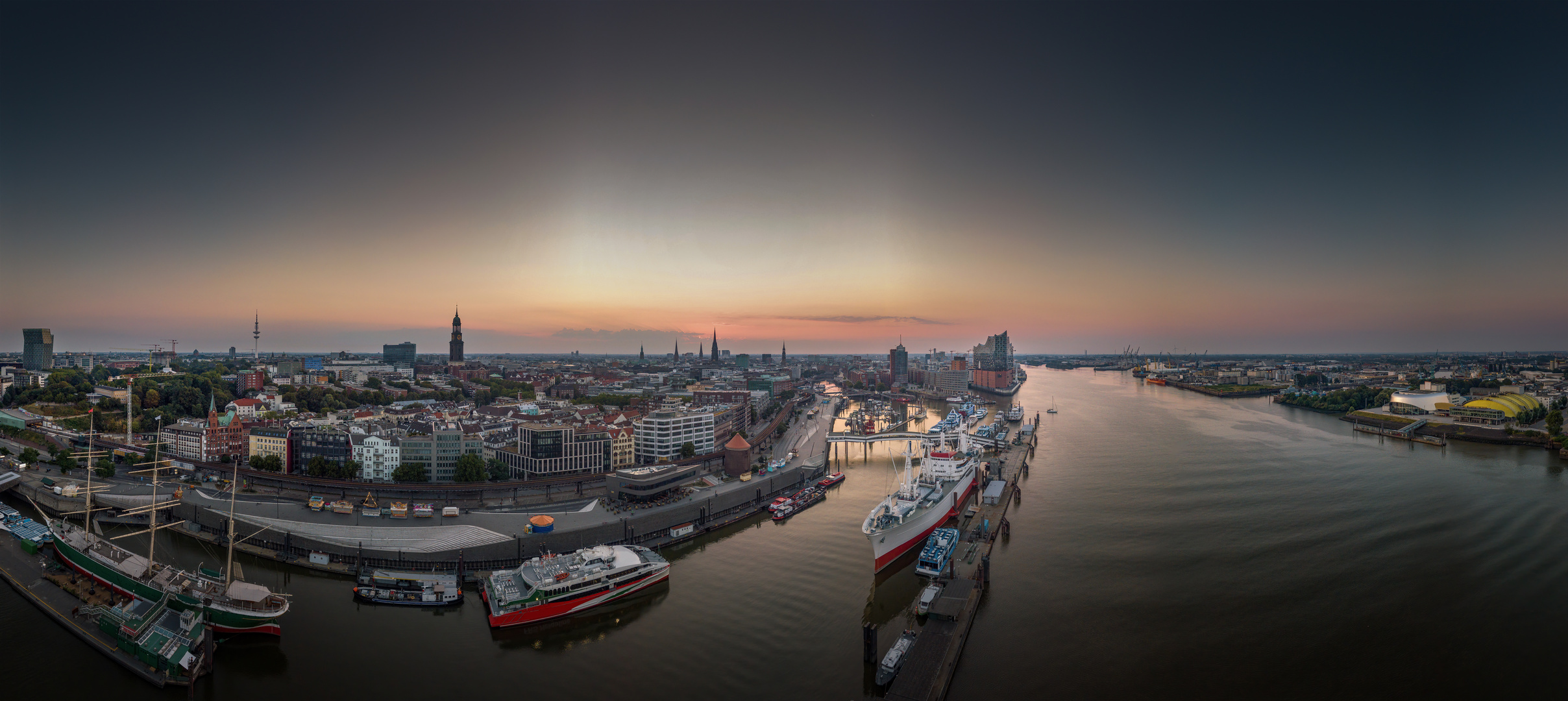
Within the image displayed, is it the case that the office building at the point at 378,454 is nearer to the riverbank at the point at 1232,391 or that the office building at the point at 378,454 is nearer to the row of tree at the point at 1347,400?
the row of tree at the point at 1347,400

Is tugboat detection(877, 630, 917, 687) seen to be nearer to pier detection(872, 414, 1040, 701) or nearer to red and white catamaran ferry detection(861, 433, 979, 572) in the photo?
pier detection(872, 414, 1040, 701)

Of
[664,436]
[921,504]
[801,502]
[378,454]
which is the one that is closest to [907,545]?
[921,504]

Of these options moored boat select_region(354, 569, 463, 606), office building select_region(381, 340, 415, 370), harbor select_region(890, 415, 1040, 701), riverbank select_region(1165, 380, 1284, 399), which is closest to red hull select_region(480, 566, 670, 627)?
moored boat select_region(354, 569, 463, 606)

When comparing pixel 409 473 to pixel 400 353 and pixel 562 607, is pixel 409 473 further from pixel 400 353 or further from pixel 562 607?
pixel 400 353

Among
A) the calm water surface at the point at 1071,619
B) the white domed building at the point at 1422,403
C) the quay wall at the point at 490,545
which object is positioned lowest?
the calm water surface at the point at 1071,619

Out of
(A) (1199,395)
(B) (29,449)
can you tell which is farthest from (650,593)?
(A) (1199,395)

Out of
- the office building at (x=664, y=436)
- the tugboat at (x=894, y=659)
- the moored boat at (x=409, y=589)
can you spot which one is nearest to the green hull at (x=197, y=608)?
the moored boat at (x=409, y=589)

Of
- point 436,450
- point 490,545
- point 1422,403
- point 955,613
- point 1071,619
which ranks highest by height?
point 1422,403
